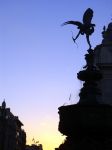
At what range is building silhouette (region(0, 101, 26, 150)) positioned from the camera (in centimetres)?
7812

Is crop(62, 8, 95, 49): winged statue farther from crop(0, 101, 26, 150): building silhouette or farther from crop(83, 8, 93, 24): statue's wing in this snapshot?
crop(0, 101, 26, 150): building silhouette

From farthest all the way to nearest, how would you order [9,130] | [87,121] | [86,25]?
[9,130] → [86,25] → [87,121]

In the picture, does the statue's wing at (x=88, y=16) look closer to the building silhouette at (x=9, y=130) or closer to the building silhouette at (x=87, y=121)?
the building silhouette at (x=87, y=121)

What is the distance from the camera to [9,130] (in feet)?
268

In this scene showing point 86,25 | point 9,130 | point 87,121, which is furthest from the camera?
point 9,130

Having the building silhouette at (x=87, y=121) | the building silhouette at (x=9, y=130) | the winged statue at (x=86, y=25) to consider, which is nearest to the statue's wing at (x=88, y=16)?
the winged statue at (x=86, y=25)

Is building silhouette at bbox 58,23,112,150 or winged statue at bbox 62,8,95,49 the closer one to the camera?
building silhouette at bbox 58,23,112,150

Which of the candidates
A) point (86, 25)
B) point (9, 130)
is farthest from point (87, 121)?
point (9, 130)

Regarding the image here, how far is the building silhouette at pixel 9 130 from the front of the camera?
78.1m

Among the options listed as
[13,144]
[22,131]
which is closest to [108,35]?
[13,144]

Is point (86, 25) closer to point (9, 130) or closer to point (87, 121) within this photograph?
point (87, 121)

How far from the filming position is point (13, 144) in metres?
86.6

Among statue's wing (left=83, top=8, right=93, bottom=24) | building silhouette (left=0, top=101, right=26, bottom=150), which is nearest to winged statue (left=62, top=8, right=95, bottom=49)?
statue's wing (left=83, top=8, right=93, bottom=24)

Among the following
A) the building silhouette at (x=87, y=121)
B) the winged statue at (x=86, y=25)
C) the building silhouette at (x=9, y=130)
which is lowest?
the building silhouette at (x=87, y=121)
